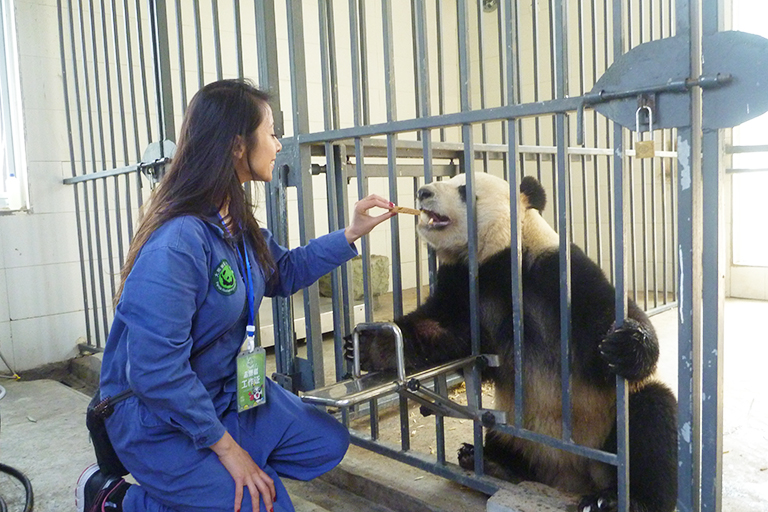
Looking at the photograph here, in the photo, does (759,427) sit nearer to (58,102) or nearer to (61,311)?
(61,311)

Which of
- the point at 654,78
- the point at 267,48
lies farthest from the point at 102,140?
the point at 654,78

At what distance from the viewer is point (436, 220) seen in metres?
2.74

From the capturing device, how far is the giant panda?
209 centimetres

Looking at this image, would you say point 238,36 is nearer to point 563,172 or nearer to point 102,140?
point 102,140

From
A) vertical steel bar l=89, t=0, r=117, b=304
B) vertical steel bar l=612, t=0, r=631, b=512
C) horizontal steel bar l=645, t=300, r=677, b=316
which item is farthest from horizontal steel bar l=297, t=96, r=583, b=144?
horizontal steel bar l=645, t=300, r=677, b=316

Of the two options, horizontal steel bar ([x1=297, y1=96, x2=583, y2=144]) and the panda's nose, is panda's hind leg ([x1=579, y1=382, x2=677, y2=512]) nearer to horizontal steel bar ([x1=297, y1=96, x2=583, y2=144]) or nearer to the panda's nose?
horizontal steel bar ([x1=297, y1=96, x2=583, y2=144])

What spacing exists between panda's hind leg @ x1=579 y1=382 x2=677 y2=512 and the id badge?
3.79 ft

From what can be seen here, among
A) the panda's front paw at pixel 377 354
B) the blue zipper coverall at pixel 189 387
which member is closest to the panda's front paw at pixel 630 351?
the panda's front paw at pixel 377 354

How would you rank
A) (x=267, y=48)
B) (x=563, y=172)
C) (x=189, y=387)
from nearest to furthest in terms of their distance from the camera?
(x=189, y=387) → (x=563, y=172) → (x=267, y=48)

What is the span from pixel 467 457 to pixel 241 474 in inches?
43.5

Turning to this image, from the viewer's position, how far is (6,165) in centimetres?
474

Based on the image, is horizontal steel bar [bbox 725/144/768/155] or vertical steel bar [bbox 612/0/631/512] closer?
vertical steel bar [bbox 612/0/631/512]

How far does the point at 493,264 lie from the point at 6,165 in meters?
4.04

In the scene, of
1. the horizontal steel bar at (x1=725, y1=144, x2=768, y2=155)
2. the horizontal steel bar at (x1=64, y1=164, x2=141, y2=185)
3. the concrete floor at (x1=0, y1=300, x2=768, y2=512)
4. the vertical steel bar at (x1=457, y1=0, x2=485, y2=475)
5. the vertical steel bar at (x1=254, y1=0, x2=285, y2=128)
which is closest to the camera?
the vertical steel bar at (x1=457, y1=0, x2=485, y2=475)
